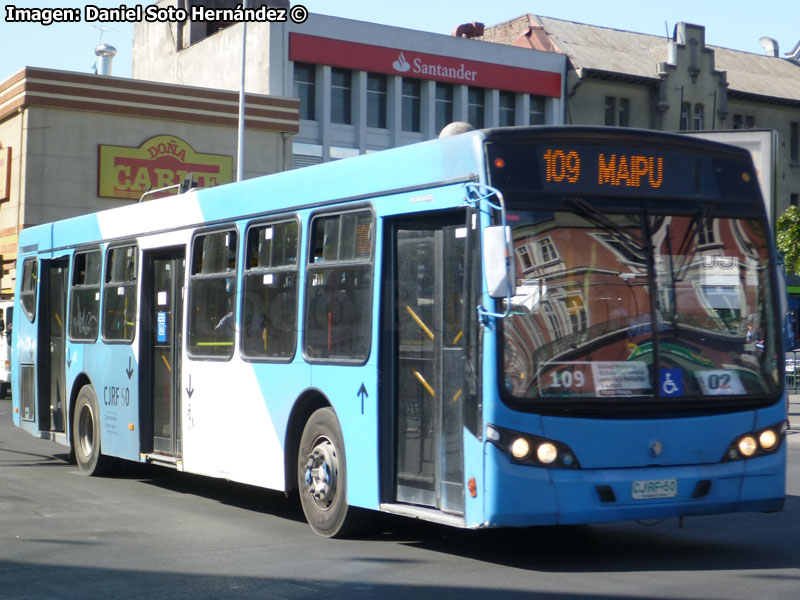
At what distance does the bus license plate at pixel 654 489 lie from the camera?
7.78 metres

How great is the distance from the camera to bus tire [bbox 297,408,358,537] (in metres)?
9.12

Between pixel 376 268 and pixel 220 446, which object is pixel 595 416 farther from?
pixel 220 446

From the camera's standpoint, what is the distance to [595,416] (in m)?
7.70

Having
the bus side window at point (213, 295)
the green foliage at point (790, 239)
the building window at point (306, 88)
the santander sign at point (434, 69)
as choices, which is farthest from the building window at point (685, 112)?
the bus side window at point (213, 295)

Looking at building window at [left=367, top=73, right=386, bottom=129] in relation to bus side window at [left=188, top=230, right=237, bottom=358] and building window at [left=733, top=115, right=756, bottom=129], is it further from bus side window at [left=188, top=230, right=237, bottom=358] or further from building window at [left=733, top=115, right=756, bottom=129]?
bus side window at [left=188, top=230, right=237, bottom=358]

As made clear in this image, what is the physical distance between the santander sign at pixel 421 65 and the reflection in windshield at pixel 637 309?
123ft

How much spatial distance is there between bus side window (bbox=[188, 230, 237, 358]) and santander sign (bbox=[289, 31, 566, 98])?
33733 mm

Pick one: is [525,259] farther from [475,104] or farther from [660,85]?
[660,85]

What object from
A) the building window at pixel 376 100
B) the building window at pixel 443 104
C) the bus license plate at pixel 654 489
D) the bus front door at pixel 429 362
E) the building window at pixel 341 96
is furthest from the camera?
the building window at pixel 443 104

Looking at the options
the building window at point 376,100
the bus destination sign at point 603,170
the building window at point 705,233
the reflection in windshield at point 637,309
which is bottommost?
the reflection in windshield at point 637,309

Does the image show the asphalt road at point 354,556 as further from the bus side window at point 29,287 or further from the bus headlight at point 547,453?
the bus side window at point 29,287

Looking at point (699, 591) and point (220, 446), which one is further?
point (220, 446)

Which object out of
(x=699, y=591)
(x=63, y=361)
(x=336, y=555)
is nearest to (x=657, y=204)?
(x=699, y=591)

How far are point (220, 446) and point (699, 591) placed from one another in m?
5.21
